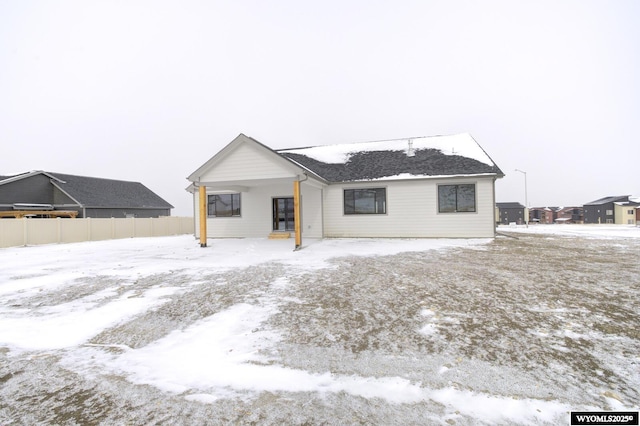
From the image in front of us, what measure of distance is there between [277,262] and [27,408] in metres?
6.68

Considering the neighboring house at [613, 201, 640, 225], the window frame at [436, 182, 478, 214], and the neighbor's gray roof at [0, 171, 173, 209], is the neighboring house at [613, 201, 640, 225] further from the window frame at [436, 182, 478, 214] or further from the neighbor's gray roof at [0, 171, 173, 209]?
the neighbor's gray roof at [0, 171, 173, 209]

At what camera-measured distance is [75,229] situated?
17.6 meters

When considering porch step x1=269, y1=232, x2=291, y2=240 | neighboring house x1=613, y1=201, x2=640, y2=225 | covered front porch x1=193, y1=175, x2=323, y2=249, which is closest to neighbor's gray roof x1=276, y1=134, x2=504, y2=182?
covered front porch x1=193, y1=175, x2=323, y2=249

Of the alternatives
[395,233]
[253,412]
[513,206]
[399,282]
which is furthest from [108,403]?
[513,206]

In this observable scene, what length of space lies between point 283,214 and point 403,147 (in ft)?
28.4

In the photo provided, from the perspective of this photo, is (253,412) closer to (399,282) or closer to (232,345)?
(232,345)

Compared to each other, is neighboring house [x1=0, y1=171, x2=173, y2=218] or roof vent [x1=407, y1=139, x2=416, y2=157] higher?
roof vent [x1=407, y1=139, x2=416, y2=157]

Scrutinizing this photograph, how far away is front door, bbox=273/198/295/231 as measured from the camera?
16.9 m

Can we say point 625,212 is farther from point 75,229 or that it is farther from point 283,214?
point 75,229

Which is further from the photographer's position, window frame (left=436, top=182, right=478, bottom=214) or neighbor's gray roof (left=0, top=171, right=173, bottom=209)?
neighbor's gray roof (left=0, top=171, right=173, bottom=209)

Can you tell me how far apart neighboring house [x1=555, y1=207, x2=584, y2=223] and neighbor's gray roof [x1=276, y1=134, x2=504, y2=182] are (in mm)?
100694

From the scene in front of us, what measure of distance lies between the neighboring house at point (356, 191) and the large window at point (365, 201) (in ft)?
0.17

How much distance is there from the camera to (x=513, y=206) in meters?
86.9

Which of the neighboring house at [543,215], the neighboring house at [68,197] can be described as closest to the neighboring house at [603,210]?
the neighboring house at [543,215]
